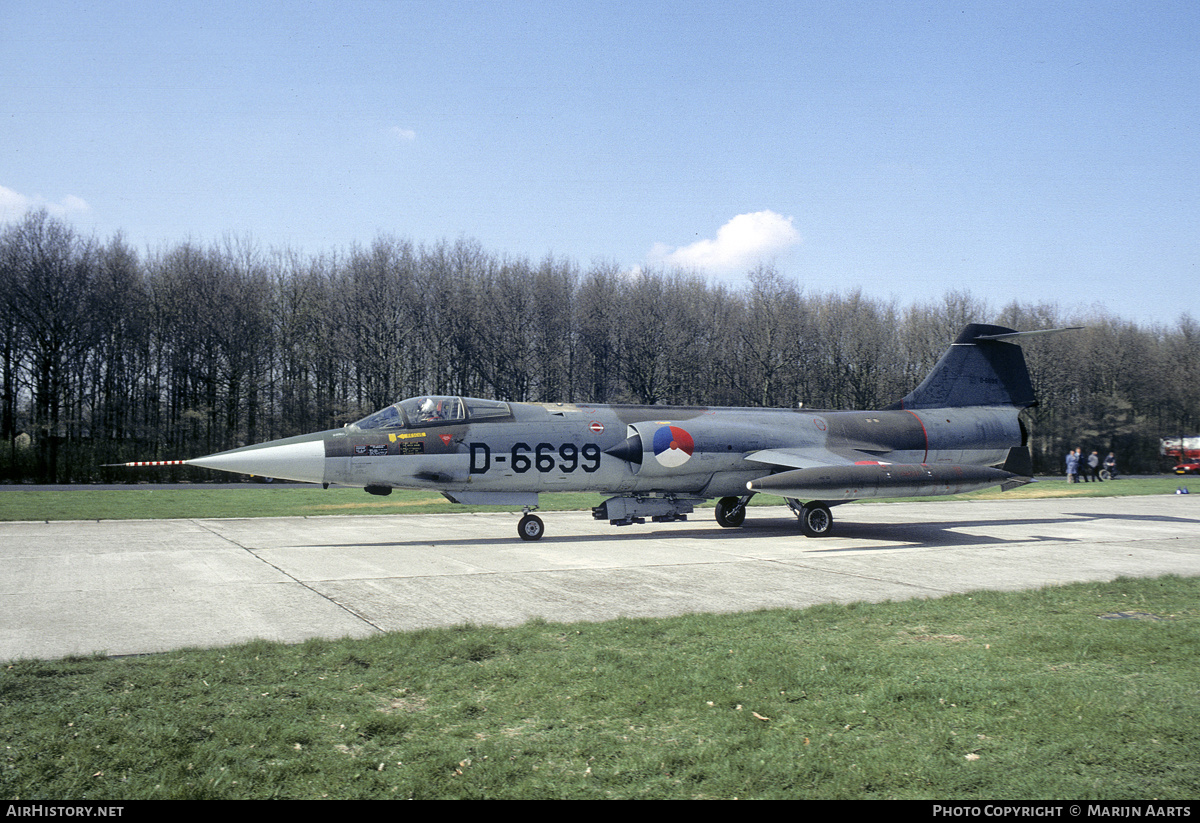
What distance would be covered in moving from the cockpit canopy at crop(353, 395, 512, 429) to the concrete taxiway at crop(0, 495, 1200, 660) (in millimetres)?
2177

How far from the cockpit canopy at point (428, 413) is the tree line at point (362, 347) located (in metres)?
28.8

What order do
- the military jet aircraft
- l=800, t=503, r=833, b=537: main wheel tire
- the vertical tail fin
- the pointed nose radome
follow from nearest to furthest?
1. the pointed nose radome
2. the military jet aircraft
3. l=800, t=503, r=833, b=537: main wheel tire
4. the vertical tail fin

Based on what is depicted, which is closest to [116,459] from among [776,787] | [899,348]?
[776,787]

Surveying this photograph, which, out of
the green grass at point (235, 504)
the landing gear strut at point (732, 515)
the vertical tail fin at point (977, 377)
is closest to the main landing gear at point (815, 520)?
the landing gear strut at point (732, 515)

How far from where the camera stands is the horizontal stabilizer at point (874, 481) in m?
14.4

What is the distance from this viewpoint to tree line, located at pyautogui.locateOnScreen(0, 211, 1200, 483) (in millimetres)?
40594

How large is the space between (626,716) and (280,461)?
9943mm

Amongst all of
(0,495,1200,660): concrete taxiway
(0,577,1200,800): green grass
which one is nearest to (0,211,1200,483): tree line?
(0,495,1200,660): concrete taxiway

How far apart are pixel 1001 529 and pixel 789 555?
23.9ft

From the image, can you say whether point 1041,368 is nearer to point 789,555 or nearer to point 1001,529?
point 1001,529

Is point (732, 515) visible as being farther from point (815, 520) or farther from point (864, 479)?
point (864, 479)

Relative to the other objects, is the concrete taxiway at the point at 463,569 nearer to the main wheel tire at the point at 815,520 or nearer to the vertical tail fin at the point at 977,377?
the main wheel tire at the point at 815,520

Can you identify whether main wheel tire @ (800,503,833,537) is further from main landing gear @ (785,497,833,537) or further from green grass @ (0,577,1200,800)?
green grass @ (0,577,1200,800)

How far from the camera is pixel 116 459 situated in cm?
3888
